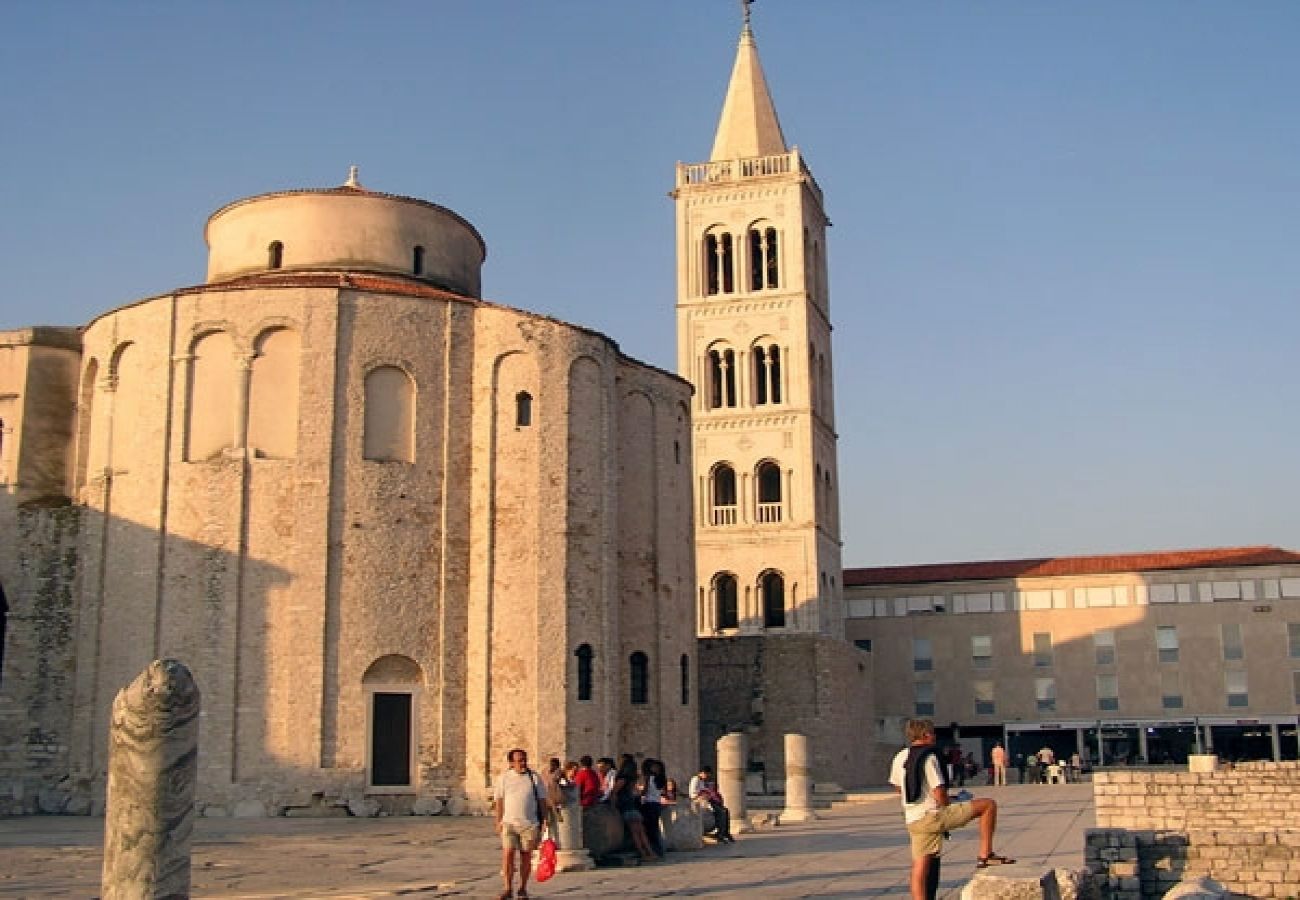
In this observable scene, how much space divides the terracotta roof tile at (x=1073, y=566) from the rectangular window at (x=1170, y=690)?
13.7ft

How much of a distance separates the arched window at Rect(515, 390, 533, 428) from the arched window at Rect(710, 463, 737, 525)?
901 inches

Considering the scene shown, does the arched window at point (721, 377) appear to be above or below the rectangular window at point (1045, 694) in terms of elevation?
above

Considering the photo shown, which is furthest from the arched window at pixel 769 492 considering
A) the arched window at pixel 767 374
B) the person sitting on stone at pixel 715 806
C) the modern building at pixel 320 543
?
the person sitting on stone at pixel 715 806

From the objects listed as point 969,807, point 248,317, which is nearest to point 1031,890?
point 969,807

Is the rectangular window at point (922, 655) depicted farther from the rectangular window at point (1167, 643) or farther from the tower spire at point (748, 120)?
the tower spire at point (748, 120)

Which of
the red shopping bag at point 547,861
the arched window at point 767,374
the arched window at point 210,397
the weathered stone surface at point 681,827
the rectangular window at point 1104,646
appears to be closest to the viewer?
the red shopping bag at point 547,861

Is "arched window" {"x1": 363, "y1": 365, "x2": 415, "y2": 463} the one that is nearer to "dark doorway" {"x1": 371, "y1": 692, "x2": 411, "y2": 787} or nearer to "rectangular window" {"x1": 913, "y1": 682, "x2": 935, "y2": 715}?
"dark doorway" {"x1": 371, "y1": 692, "x2": 411, "y2": 787}

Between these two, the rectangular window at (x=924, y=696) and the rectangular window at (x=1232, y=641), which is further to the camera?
the rectangular window at (x=924, y=696)

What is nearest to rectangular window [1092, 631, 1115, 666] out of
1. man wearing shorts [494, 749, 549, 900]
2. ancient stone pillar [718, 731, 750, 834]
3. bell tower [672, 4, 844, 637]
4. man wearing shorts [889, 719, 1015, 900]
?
bell tower [672, 4, 844, 637]

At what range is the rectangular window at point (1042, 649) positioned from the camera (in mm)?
57750

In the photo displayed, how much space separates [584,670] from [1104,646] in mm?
35056

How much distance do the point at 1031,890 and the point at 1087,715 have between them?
48921mm

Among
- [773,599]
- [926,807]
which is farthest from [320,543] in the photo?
[773,599]

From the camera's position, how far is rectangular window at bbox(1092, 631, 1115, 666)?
57000 millimetres
